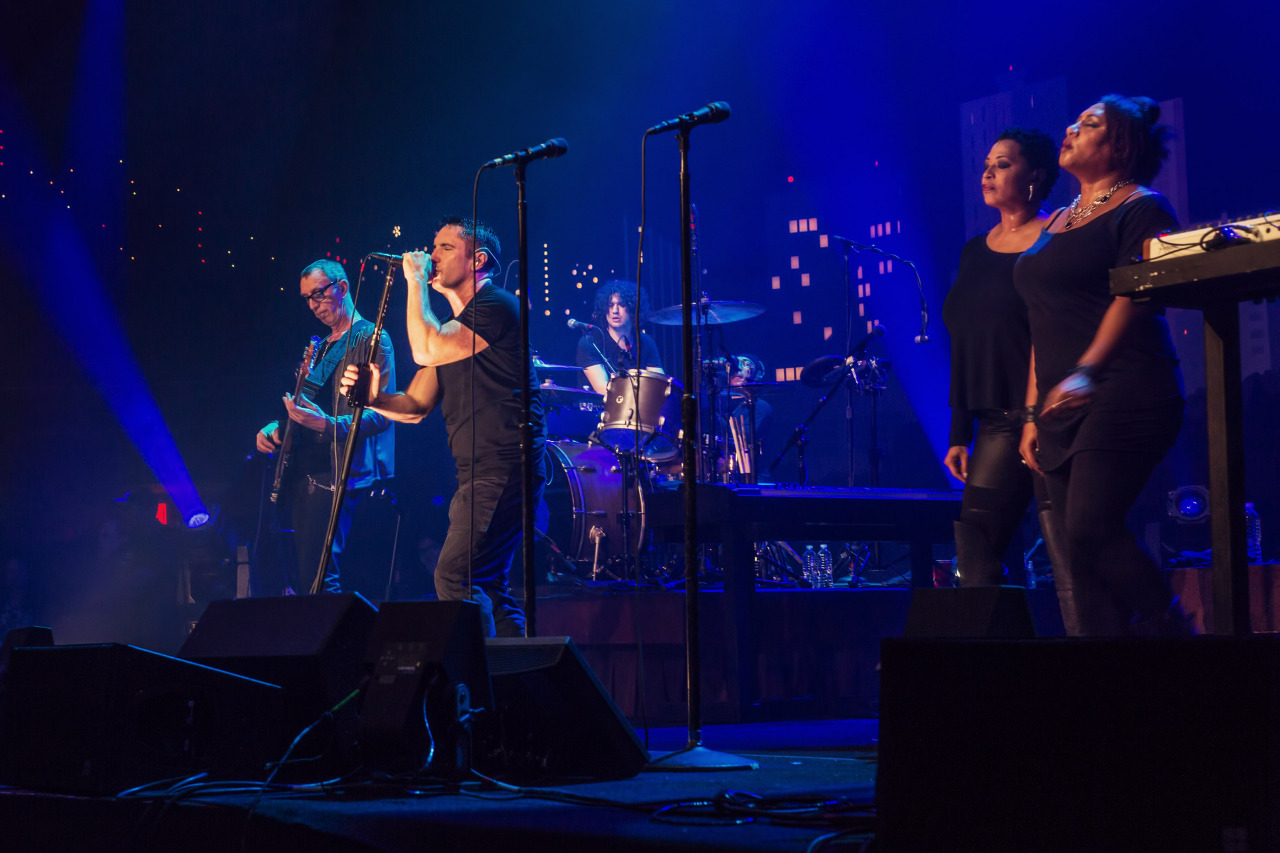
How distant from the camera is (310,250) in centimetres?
975

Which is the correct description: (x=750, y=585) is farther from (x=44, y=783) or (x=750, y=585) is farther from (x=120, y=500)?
(x=120, y=500)

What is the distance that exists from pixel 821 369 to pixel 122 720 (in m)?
6.52

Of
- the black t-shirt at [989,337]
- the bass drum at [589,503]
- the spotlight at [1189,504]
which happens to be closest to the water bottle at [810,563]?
the bass drum at [589,503]

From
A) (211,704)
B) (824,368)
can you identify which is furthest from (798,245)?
(211,704)

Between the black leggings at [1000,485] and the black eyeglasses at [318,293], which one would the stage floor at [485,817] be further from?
the black eyeglasses at [318,293]

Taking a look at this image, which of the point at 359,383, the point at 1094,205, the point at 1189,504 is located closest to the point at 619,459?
the point at 359,383

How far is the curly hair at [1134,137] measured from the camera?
3336mm

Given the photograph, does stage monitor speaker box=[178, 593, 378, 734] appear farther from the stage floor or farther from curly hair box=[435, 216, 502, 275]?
curly hair box=[435, 216, 502, 275]

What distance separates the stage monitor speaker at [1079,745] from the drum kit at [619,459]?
517cm

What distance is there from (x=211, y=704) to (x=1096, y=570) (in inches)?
90.3

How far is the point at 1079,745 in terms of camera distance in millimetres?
1550

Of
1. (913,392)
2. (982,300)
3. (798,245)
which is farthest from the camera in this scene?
(798,245)

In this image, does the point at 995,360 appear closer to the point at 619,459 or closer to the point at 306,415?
the point at 619,459

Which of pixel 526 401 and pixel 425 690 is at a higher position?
pixel 526 401
